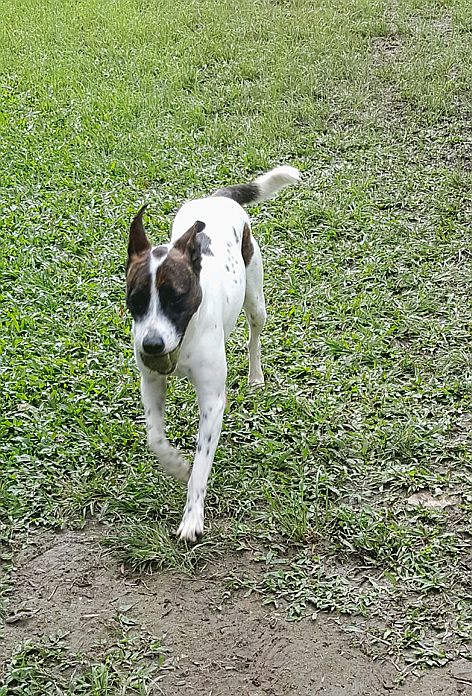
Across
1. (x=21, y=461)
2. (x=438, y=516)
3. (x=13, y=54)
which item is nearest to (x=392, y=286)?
(x=438, y=516)

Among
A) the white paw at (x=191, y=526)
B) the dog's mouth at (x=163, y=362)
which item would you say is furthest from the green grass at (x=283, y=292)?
the dog's mouth at (x=163, y=362)

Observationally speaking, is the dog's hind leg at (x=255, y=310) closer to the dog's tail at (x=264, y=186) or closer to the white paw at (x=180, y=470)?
the dog's tail at (x=264, y=186)

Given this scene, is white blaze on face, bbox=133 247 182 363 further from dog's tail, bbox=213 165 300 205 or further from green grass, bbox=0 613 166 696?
dog's tail, bbox=213 165 300 205

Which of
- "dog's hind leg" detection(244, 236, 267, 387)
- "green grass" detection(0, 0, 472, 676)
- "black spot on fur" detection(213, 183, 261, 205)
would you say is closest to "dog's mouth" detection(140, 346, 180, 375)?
"green grass" detection(0, 0, 472, 676)

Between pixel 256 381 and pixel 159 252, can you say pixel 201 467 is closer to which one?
pixel 159 252

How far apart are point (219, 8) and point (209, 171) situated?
198 inches

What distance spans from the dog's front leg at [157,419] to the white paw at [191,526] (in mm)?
235

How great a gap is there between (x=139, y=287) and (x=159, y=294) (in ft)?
0.27

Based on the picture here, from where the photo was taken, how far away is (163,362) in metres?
4.02

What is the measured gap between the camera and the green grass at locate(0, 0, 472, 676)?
4348 mm

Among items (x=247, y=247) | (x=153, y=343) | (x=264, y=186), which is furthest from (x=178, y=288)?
(x=264, y=186)

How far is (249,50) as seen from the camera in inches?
430

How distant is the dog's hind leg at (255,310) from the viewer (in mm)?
5145

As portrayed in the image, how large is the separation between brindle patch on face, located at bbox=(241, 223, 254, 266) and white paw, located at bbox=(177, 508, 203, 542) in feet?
4.52
